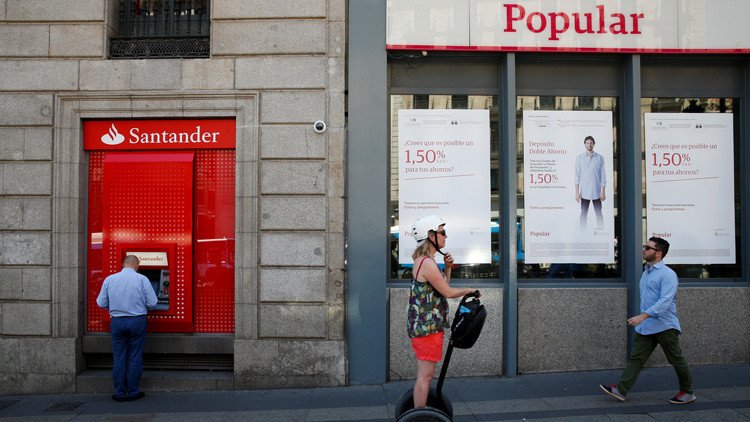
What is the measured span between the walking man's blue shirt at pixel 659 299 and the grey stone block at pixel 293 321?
3757 mm

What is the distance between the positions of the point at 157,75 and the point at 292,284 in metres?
3.28

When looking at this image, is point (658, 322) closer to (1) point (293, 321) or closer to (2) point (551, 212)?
(2) point (551, 212)

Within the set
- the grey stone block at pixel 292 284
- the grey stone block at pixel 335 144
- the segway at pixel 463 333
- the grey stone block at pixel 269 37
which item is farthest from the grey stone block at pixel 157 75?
the segway at pixel 463 333

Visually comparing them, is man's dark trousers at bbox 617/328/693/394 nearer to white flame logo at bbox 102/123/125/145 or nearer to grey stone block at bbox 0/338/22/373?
white flame logo at bbox 102/123/125/145

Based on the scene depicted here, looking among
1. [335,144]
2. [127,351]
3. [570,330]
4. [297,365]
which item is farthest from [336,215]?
[570,330]

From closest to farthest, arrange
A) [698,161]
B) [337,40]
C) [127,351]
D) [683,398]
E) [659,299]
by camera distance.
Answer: [659,299]
[683,398]
[127,351]
[337,40]
[698,161]

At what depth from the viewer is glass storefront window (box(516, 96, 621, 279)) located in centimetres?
798

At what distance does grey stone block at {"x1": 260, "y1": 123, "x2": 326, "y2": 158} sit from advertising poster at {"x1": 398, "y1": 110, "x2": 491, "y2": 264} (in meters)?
1.17

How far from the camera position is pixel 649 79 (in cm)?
822

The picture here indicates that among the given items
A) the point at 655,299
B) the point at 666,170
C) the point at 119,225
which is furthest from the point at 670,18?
the point at 119,225

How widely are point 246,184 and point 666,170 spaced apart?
5.79 meters

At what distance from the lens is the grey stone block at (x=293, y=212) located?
7512mm

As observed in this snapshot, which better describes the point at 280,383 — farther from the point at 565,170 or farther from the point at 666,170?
the point at 666,170

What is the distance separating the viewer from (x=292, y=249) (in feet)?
24.7
